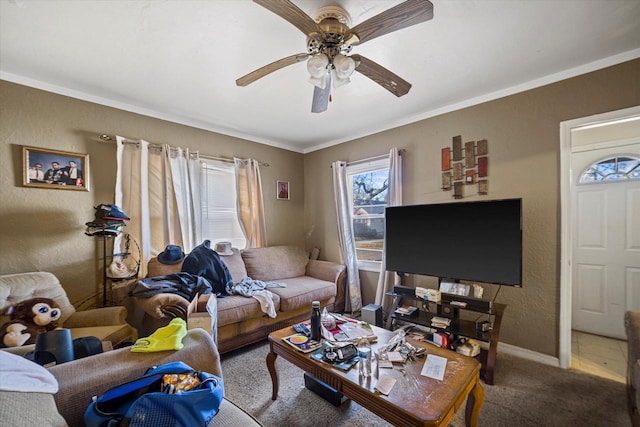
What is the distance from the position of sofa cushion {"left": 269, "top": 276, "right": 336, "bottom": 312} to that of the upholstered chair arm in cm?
95

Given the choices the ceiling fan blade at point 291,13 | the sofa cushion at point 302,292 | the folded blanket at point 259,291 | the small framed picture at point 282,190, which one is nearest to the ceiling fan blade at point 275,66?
the ceiling fan blade at point 291,13

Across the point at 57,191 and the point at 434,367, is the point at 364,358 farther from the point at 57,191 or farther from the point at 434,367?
the point at 57,191

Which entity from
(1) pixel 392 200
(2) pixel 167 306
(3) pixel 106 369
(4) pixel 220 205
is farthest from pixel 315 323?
(4) pixel 220 205

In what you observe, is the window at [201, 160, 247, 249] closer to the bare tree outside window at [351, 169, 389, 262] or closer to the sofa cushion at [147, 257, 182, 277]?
the sofa cushion at [147, 257, 182, 277]

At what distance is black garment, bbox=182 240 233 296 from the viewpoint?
2682mm

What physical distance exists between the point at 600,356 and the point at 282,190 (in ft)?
13.3

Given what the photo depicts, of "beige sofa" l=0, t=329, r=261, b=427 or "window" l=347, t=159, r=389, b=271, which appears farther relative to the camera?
"window" l=347, t=159, r=389, b=271

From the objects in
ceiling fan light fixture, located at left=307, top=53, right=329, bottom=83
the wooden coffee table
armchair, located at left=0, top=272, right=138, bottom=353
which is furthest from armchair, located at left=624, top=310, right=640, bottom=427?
armchair, located at left=0, top=272, right=138, bottom=353

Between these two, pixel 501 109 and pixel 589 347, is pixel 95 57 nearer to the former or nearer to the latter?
pixel 501 109

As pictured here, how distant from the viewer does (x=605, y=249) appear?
9.46ft

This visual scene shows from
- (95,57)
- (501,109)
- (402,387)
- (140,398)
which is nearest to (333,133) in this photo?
(501,109)

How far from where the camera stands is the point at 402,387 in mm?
1301

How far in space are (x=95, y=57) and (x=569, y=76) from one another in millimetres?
3801

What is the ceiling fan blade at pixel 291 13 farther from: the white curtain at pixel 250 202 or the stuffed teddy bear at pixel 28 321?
the stuffed teddy bear at pixel 28 321
